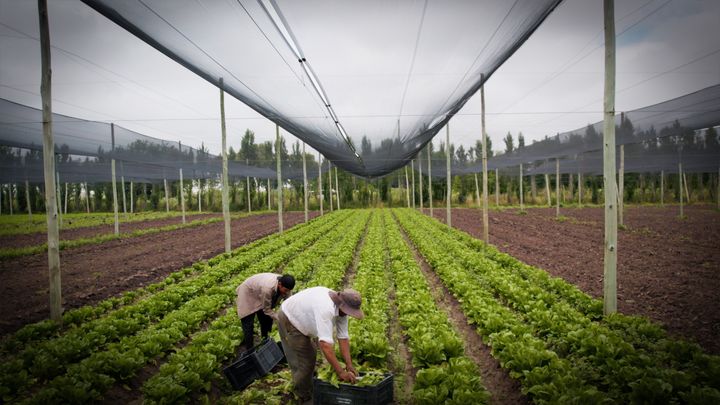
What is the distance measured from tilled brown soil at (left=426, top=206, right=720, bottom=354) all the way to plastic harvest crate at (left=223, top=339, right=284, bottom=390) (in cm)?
563

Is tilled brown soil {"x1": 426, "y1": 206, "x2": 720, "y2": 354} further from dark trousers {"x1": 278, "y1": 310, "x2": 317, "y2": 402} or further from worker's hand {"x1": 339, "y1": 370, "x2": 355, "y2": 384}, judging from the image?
dark trousers {"x1": 278, "y1": 310, "x2": 317, "y2": 402}

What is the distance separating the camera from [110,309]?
7844 millimetres

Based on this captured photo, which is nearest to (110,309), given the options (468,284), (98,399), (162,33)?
(98,399)

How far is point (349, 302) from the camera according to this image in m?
4.10

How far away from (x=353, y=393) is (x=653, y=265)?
975 cm

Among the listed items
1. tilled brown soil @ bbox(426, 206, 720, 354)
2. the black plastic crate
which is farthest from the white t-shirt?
tilled brown soil @ bbox(426, 206, 720, 354)

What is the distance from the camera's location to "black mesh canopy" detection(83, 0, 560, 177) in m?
5.83

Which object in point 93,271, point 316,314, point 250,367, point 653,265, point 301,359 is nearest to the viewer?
point 316,314

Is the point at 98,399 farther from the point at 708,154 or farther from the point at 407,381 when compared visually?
the point at 708,154

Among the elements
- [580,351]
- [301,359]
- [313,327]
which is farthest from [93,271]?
[580,351]

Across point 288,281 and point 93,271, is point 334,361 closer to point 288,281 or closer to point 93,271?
point 288,281

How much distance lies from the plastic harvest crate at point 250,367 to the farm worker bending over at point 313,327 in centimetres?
39

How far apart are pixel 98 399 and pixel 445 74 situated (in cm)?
841

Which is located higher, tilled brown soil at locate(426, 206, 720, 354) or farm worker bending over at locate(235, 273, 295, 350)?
farm worker bending over at locate(235, 273, 295, 350)
